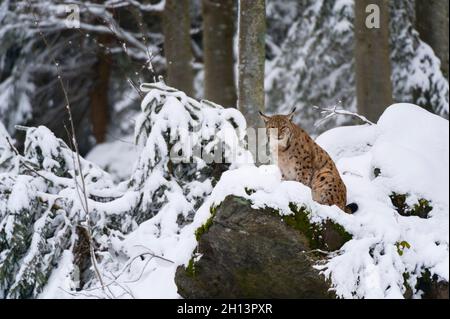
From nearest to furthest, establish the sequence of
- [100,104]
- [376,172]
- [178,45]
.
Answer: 1. [376,172]
2. [178,45]
3. [100,104]

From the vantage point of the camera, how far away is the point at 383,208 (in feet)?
16.6

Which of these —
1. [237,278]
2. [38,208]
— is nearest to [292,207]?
[237,278]

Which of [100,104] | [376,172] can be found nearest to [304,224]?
[376,172]

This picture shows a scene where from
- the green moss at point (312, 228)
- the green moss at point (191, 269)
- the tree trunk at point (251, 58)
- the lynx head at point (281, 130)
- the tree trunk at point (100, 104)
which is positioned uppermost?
the tree trunk at point (251, 58)

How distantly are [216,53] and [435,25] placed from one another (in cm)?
355

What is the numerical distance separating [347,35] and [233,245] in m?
7.90

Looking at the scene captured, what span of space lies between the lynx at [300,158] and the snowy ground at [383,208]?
181 millimetres

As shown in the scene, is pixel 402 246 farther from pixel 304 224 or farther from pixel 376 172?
pixel 376 172

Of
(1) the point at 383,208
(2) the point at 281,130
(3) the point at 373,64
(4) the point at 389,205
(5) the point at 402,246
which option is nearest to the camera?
(5) the point at 402,246

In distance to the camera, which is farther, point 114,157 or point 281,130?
point 114,157

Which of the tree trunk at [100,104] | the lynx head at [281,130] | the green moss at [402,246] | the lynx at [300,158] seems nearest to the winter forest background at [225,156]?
the green moss at [402,246]

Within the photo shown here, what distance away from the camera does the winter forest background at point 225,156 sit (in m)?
4.85

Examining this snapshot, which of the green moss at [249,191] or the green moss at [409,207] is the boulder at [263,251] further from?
the green moss at [409,207]

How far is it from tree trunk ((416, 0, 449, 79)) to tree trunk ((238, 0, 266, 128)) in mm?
4065
